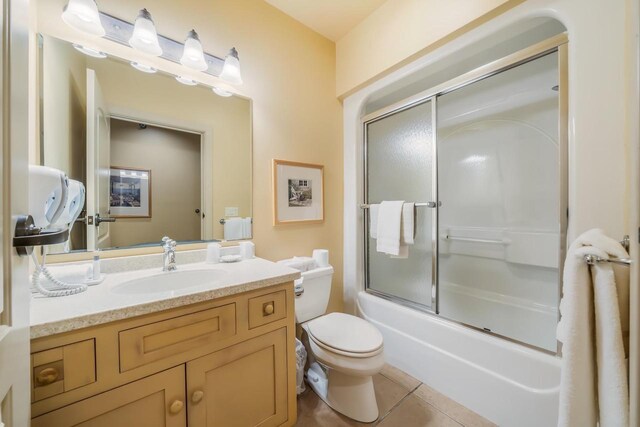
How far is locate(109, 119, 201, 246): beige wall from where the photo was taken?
1.24 metres

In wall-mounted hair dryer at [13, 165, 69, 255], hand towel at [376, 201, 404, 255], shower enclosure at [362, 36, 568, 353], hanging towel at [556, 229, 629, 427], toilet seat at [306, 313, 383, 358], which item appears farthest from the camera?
shower enclosure at [362, 36, 568, 353]

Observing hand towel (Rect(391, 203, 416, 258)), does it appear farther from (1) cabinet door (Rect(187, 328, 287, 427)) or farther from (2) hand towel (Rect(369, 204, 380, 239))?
(1) cabinet door (Rect(187, 328, 287, 427))

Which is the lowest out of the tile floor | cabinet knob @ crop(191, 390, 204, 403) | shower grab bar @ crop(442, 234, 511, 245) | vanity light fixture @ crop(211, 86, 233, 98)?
the tile floor

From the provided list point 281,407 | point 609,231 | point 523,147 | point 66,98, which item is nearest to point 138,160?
point 66,98

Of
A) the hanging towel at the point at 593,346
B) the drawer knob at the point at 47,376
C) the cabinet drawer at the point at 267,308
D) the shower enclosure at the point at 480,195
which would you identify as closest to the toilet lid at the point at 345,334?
the cabinet drawer at the point at 267,308

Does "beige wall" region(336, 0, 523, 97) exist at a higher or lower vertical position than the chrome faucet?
higher

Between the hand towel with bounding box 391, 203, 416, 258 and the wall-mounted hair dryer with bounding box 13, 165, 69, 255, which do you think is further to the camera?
the hand towel with bounding box 391, 203, 416, 258

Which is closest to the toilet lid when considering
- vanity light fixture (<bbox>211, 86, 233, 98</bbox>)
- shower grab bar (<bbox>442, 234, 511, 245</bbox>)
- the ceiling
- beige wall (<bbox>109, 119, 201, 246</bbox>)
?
beige wall (<bbox>109, 119, 201, 246</bbox>)

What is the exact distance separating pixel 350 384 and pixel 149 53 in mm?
1995

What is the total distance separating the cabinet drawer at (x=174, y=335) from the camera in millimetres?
771

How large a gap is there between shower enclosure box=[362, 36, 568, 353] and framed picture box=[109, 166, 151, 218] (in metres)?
1.50

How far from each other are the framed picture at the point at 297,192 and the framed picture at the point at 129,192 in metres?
0.73

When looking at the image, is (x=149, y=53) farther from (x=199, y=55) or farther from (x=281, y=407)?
(x=281, y=407)

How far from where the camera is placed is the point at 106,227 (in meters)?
1.19
